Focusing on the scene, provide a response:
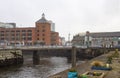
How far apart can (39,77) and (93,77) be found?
2741 centimetres

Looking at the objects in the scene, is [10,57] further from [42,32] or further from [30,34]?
[30,34]

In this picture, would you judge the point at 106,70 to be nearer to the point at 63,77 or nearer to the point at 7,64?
the point at 63,77

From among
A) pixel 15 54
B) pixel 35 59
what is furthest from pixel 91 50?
pixel 15 54

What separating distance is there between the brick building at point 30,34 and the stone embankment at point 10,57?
3735 inches

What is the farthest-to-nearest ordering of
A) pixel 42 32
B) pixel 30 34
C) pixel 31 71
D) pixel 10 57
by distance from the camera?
pixel 30 34
pixel 42 32
pixel 10 57
pixel 31 71

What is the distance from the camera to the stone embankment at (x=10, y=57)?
7675 centimetres

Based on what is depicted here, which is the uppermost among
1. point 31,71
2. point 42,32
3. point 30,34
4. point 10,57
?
point 42,32

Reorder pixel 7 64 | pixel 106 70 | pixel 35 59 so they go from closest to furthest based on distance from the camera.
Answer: pixel 106 70
pixel 7 64
pixel 35 59

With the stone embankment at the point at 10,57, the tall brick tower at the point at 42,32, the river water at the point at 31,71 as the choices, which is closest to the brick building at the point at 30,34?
the tall brick tower at the point at 42,32

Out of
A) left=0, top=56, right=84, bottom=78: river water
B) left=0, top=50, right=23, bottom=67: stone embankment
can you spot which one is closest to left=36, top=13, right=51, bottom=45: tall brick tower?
left=0, top=50, right=23, bottom=67: stone embankment

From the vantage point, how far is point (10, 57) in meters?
83.7

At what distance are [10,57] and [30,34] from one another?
10656 cm

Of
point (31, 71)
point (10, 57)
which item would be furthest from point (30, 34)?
point (31, 71)

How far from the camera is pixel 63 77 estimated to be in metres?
27.6
